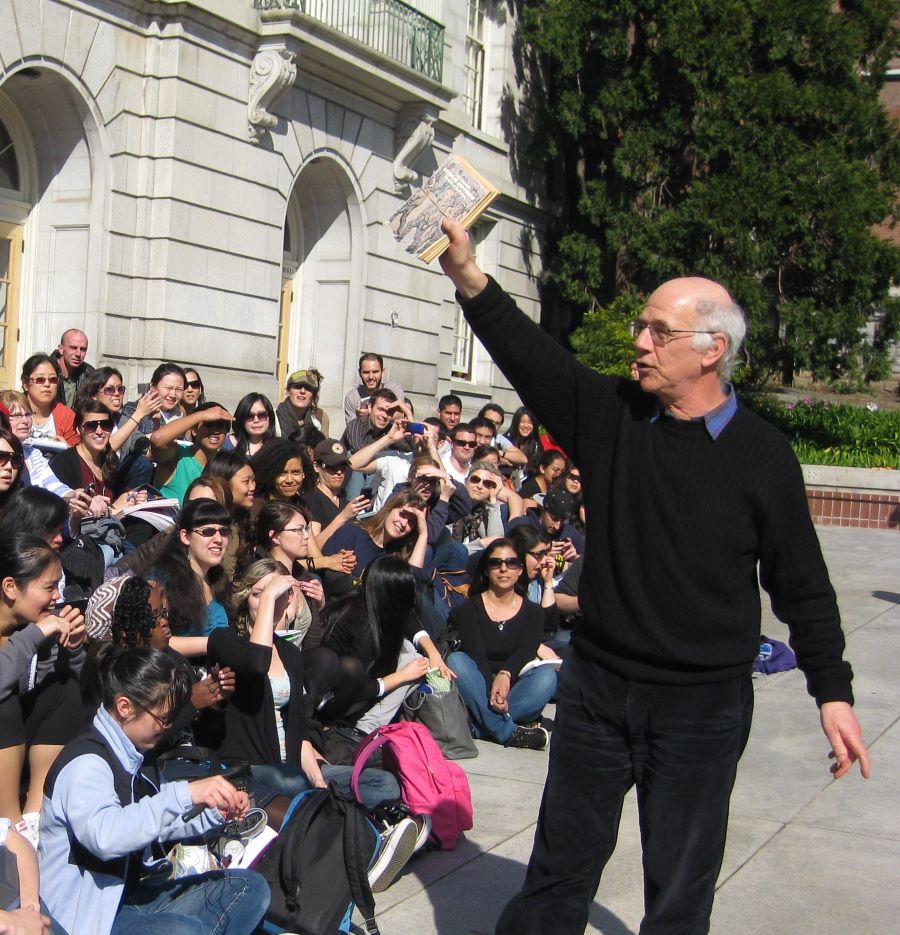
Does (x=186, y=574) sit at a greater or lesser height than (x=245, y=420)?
lesser

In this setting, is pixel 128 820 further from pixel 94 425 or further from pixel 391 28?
pixel 391 28

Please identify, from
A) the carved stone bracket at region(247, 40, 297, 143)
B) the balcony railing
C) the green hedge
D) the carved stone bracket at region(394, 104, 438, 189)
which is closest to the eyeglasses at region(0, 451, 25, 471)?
the carved stone bracket at region(247, 40, 297, 143)

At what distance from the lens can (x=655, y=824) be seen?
3.40m

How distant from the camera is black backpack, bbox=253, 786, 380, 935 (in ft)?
14.1

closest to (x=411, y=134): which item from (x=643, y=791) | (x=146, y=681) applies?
(x=146, y=681)

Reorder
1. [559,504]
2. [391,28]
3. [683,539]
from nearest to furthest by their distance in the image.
Result: [683,539] < [559,504] < [391,28]

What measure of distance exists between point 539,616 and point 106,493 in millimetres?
2661

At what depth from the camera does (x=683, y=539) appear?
3.30 meters

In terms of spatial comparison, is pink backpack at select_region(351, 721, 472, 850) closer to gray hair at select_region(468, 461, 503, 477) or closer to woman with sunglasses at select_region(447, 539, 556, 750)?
woman with sunglasses at select_region(447, 539, 556, 750)

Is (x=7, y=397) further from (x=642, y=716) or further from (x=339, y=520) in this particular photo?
(x=642, y=716)

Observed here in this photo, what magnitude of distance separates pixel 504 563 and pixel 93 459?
2429 mm

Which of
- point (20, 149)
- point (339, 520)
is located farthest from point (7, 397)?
point (20, 149)

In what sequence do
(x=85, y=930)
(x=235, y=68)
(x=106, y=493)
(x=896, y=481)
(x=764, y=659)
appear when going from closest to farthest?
(x=85, y=930)
(x=106, y=493)
(x=764, y=659)
(x=235, y=68)
(x=896, y=481)

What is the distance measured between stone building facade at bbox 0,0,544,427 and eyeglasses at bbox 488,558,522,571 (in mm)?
6895
